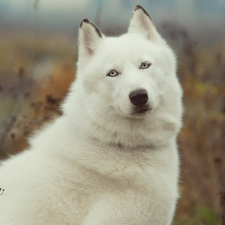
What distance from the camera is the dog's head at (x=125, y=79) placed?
3.38m

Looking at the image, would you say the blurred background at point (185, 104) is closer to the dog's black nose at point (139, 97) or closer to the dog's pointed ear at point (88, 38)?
the dog's pointed ear at point (88, 38)

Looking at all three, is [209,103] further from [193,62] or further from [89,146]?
[89,146]

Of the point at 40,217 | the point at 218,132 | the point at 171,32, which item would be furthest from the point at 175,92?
the point at 218,132

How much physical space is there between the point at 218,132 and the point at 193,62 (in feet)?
4.48

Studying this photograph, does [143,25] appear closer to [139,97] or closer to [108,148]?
[139,97]

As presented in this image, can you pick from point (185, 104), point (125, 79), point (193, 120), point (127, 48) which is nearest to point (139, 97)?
point (125, 79)

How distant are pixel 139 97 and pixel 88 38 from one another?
1009 millimetres

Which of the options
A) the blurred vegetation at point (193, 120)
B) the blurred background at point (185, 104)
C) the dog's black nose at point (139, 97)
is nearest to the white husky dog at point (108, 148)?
the dog's black nose at point (139, 97)

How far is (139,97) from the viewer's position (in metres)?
3.27

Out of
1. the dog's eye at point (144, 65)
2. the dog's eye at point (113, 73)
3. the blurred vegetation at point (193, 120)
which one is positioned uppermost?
the dog's eye at point (144, 65)

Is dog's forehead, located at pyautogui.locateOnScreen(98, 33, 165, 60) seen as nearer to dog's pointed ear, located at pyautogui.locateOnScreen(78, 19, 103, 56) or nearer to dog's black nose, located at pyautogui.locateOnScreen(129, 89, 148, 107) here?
dog's pointed ear, located at pyautogui.locateOnScreen(78, 19, 103, 56)

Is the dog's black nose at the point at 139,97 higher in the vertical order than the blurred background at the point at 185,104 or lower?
higher

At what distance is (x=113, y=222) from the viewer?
3.17 metres

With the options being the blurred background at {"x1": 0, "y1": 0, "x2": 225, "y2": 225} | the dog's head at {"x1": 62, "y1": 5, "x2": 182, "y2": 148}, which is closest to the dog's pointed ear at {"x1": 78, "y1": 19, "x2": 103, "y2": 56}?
the dog's head at {"x1": 62, "y1": 5, "x2": 182, "y2": 148}
